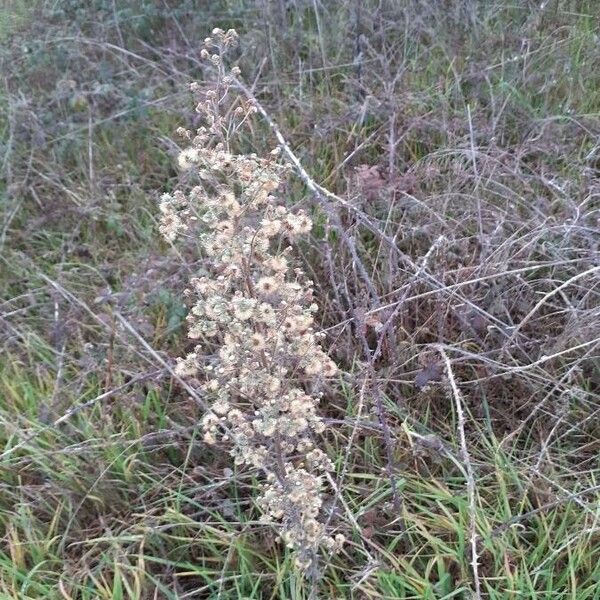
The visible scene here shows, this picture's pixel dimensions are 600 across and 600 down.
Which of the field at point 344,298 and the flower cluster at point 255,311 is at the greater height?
the flower cluster at point 255,311

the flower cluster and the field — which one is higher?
the flower cluster

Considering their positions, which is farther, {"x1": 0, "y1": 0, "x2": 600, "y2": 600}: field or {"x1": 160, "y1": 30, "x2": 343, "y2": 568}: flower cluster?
{"x1": 0, "y1": 0, "x2": 600, "y2": 600}: field

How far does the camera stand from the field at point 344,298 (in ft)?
5.64

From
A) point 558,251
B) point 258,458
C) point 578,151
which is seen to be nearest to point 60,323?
point 258,458

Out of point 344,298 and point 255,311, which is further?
point 344,298

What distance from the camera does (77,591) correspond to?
5.60ft

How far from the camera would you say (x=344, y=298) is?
2262 millimetres

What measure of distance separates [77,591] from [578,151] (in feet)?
7.13

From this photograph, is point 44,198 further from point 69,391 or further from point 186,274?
point 69,391

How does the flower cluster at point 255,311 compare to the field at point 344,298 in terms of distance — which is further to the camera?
the field at point 344,298

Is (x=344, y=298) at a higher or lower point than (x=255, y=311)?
lower

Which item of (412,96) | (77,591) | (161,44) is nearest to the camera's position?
(77,591)

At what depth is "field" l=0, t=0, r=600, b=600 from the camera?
1.72 m

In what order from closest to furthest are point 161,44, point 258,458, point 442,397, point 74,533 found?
point 258,458, point 74,533, point 442,397, point 161,44
